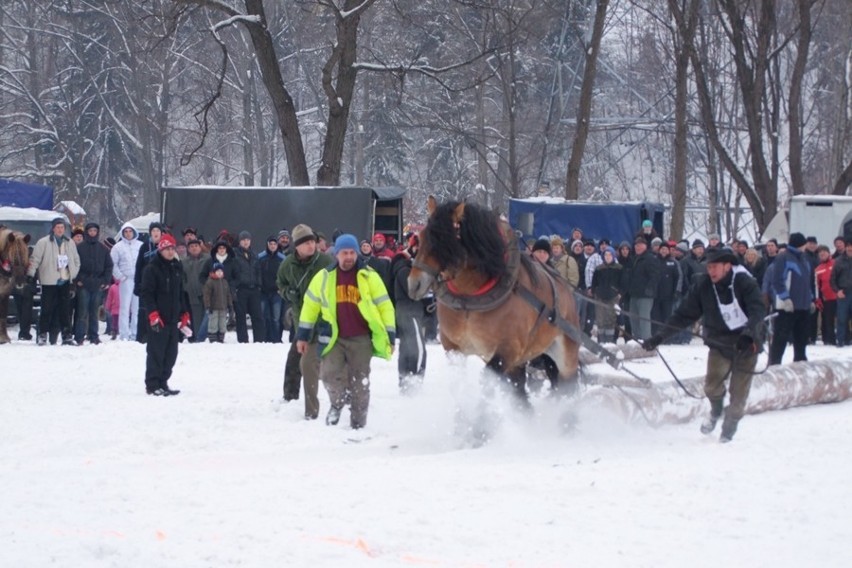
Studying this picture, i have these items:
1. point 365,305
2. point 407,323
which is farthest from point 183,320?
point 365,305

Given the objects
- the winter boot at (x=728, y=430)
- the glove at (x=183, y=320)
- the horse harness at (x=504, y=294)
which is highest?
the horse harness at (x=504, y=294)

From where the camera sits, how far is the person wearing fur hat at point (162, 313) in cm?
1262

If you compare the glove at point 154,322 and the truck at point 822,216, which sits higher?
the truck at point 822,216

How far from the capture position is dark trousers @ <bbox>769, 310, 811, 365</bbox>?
16.5 m

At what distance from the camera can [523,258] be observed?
10141 millimetres

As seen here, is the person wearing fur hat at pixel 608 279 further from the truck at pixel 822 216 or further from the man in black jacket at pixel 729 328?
the man in black jacket at pixel 729 328

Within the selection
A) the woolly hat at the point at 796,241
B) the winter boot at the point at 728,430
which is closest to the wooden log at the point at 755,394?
the winter boot at the point at 728,430

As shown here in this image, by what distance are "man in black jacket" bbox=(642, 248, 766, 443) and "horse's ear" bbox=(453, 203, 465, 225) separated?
201 centimetres

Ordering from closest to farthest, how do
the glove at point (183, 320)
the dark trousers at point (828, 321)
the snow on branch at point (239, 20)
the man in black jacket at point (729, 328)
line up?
1. the man in black jacket at point (729, 328)
2. the glove at point (183, 320)
3. the dark trousers at point (828, 321)
4. the snow on branch at point (239, 20)

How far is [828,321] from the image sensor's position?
70.6ft

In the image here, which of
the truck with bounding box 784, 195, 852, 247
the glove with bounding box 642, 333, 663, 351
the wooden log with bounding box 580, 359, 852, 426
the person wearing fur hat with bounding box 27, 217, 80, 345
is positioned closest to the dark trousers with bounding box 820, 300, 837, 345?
the truck with bounding box 784, 195, 852, 247

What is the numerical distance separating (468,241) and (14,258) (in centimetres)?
1111

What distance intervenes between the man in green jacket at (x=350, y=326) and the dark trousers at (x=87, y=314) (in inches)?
351

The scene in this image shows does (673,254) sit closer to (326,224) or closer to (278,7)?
(326,224)
